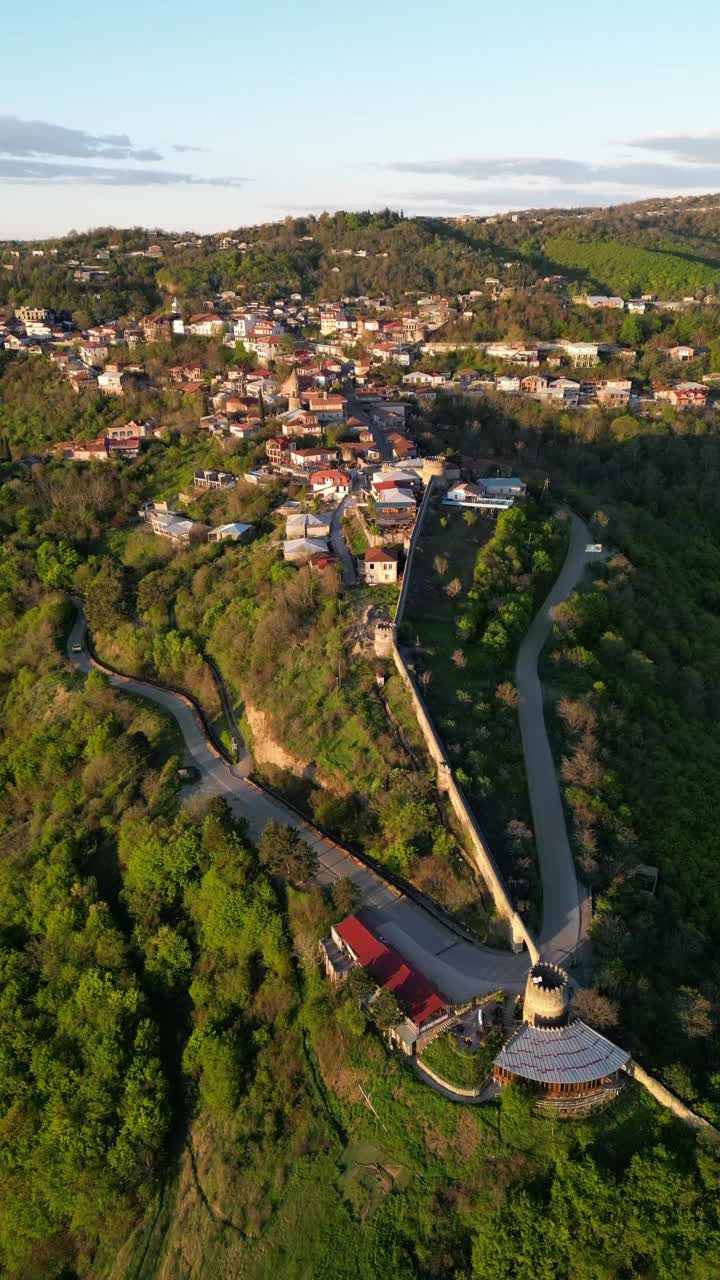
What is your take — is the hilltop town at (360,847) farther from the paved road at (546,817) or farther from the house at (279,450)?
the house at (279,450)

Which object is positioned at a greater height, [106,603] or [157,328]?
[157,328]

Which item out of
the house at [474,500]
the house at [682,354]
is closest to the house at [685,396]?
the house at [682,354]

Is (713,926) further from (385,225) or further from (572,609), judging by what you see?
(385,225)

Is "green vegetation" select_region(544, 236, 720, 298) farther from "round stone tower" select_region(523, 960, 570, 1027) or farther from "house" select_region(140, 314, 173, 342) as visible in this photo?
"round stone tower" select_region(523, 960, 570, 1027)

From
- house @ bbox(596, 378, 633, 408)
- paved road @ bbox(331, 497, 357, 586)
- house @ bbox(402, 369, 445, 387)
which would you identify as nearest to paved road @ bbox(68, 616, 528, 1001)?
paved road @ bbox(331, 497, 357, 586)

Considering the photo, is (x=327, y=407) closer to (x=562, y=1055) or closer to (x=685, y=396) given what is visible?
(x=685, y=396)

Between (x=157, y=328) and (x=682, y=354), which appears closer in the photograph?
(x=682, y=354)

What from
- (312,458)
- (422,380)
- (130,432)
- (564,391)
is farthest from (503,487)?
(130,432)
